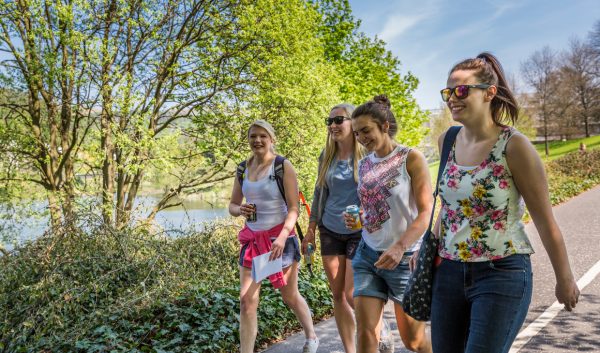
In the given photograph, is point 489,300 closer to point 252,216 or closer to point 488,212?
point 488,212

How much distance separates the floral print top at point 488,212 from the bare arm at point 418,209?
710 millimetres

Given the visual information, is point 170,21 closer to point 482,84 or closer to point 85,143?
point 85,143

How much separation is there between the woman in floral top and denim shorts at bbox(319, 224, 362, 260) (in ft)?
4.83

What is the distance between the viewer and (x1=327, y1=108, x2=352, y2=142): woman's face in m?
4.06

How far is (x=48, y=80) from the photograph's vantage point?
1182 centimetres

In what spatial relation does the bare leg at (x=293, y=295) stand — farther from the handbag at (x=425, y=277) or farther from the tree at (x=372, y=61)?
the tree at (x=372, y=61)

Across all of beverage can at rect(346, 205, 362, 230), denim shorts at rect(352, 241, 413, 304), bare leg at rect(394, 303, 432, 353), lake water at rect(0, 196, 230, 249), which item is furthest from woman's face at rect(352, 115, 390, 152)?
lake water at rect(0, 196, 230, 249)

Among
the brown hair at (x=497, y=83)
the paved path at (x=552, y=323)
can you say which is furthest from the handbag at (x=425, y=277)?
the paved path at (x=552, y=323)

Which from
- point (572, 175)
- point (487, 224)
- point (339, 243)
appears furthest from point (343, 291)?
point (572, 175)

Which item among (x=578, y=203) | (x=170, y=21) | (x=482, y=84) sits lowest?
(x=578, y=203)

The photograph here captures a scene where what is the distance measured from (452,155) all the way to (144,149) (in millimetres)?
11263

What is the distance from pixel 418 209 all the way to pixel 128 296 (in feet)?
11.6

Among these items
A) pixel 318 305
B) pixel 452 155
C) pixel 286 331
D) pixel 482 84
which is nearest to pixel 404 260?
pixel 452 155

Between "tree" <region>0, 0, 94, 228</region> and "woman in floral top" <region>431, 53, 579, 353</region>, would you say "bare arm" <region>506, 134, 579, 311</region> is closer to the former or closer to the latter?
"woman in floral top" <region>431, 53, 579, 353</region>
